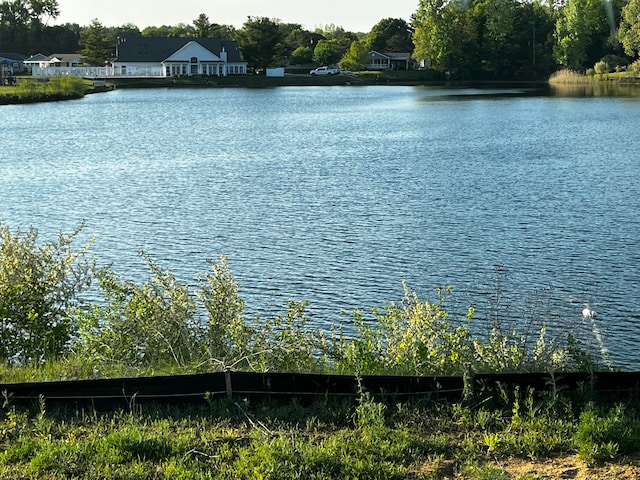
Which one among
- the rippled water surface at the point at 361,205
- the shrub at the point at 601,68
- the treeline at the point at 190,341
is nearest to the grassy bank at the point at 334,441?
the treeline at the point at 190,341

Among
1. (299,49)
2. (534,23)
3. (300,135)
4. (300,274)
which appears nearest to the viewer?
(300,274)

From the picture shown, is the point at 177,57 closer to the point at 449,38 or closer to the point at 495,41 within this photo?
the point at 449,38

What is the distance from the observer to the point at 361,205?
22.9m

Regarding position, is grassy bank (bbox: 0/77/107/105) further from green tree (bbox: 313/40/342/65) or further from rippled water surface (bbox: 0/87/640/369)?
green tree (bbox: 313/40/342/65)

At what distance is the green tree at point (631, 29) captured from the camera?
88.2m

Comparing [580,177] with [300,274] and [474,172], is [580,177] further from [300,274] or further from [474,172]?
[300,274]

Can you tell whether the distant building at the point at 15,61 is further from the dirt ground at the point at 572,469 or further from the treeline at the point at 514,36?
the dirt ground at the point at 572,469

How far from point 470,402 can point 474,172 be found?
22909 millimetres

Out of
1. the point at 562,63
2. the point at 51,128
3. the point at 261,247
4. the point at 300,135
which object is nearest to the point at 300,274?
the point at 261,247

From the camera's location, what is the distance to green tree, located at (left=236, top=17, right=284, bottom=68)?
111m

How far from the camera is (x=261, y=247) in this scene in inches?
715

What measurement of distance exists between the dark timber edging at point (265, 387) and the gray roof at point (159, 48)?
4250 inches

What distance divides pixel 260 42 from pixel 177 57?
34.6ft

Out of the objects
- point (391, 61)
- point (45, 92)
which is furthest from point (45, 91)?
point (391, 61)
